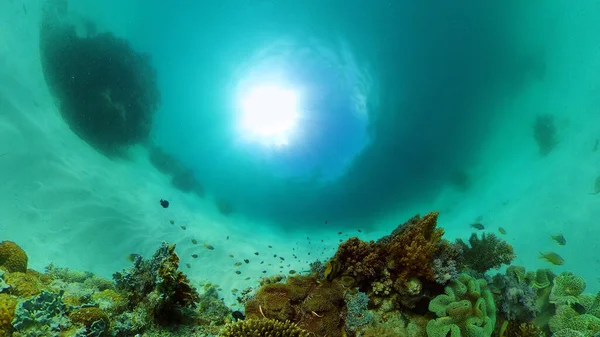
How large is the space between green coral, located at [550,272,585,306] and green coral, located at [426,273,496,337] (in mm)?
2339

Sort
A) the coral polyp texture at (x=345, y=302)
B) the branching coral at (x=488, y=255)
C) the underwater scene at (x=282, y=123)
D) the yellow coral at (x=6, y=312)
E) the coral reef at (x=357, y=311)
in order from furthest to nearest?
the underwater scene at (x=282, y=123) < the branching coral at (x=488, y=255) < the coral reef at (x=357, y=311) < the coral polyp texture at (x=345, y=302) < the yellow coral at (x=6, y=312)

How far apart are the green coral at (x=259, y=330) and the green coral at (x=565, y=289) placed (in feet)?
20.2

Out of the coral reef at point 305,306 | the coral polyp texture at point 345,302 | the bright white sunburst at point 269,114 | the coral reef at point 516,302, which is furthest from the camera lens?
the bright white sunburst at point 269,114

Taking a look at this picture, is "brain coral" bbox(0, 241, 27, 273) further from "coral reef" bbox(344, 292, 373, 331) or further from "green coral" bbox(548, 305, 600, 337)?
"green coral" bbox(548, 305, 600, 337)

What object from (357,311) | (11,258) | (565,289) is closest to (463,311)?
(357,311)

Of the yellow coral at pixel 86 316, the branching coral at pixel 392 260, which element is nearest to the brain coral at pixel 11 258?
the yellow coral at pixel 86 316

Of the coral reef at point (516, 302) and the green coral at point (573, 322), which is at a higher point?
the coral reef at point (516, 302)

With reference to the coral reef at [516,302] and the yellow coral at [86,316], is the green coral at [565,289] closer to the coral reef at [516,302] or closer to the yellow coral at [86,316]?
the coral reef at [516,302]

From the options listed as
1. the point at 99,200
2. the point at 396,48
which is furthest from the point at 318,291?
the point at 99,200

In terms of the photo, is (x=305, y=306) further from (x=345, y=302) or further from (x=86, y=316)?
(x=86, y=316)

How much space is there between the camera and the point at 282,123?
29141mm

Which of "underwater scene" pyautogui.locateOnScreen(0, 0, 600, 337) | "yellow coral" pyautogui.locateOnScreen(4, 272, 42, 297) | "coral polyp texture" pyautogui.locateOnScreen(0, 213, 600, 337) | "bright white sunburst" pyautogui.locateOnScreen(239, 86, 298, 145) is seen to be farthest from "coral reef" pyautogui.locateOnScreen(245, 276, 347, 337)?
"bright white sunburst" pyautogui.locateOnScreen(239, 86, 298, 145)

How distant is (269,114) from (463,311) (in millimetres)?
24884

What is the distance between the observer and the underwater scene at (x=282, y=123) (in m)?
20.1
